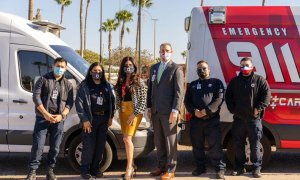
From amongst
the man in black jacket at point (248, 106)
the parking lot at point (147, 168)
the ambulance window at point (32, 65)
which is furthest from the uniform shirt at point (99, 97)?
the man in black jacket at point (248, 106)

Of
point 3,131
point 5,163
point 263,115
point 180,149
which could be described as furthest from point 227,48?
point 5,163

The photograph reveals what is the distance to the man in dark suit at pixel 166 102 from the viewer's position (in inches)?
223

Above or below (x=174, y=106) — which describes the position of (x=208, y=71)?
above

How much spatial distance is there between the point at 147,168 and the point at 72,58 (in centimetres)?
224

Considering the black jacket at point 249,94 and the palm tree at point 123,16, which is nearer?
the black jacket at point 249,94

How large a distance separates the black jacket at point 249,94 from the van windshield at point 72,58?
2331mm

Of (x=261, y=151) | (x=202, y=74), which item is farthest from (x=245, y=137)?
(x=202, y=74)

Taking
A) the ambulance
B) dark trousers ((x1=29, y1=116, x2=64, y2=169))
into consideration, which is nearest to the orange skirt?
dark trousers ((x1=29, y1=116, x2=64, y2=169))

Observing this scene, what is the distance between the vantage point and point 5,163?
7.07m

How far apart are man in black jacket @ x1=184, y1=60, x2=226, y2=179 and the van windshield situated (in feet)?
5.67

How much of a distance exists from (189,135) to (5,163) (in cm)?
336

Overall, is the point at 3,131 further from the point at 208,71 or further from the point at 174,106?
the point at 208,71

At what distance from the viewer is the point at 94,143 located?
5.78 meters

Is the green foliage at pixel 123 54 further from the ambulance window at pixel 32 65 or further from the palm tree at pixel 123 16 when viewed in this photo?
the ambulance window at pixel 32 65
